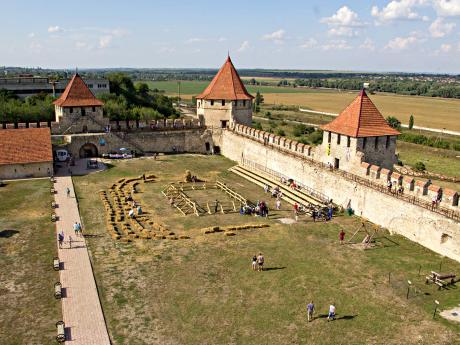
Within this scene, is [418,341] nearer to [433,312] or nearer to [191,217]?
[433,312]

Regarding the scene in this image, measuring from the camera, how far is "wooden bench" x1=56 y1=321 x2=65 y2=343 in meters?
13.5

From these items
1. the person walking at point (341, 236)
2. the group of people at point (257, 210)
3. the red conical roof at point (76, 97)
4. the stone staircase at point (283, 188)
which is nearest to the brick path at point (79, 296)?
the group of people at point (257, 210)

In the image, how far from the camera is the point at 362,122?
26.1 m

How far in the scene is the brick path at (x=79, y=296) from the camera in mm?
13891

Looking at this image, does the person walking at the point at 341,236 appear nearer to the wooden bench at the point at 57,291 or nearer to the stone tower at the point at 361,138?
the stone tower at the point at 361,138

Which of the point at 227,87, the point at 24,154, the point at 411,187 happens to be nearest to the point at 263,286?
the point at 411,187

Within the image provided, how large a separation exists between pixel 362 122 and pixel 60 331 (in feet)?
64.5

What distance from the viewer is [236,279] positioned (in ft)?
58.3

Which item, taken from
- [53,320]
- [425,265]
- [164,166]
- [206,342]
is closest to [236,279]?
[206,342]

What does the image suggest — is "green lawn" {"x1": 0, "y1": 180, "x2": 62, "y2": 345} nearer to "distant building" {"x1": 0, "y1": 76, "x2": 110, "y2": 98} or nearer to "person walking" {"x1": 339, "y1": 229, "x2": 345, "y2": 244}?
"person walking" {"x1": 339, "y1": 229, "x2": 345, "y2": 244}

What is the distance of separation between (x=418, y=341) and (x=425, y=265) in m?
6.00

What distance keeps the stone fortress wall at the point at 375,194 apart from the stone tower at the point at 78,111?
47.0 ft

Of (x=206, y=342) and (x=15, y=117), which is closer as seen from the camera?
(x=206, y=342)

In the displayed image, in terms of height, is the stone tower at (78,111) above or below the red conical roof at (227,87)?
below
